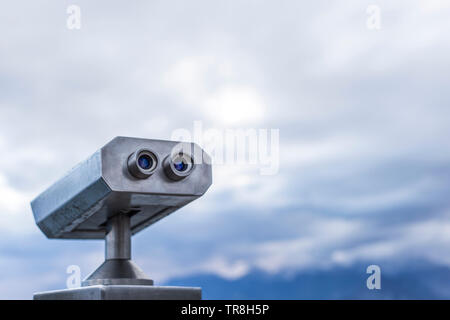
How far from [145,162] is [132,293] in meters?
0.69

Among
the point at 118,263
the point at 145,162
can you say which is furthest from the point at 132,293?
the point at 145,162

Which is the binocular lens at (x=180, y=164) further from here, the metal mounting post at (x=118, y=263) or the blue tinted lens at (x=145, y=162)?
the metal mounting post at (x=118, y=263)

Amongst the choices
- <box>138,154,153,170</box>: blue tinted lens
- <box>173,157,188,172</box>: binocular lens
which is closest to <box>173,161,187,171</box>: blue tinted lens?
<box>173,157,188,172</box>: binocular lens

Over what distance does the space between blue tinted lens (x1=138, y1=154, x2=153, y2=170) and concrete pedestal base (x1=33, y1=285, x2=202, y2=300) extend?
634mm

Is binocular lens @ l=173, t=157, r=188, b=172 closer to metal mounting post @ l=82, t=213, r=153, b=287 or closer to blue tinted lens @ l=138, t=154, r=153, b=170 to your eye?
blue tinted lens @ l=138, t=154, r=153, b=170

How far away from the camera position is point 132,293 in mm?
3232

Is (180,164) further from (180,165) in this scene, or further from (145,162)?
(145,162)

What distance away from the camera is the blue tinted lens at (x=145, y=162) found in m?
3.31

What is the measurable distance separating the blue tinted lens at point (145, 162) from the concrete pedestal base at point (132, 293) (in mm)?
634

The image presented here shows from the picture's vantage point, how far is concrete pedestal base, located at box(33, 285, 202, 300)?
3186 millimetres

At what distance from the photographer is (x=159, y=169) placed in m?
3.37

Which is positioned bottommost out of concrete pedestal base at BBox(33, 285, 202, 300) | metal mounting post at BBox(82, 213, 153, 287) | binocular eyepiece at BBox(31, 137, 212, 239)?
concrete pedestal base at BBox(33, 285, 202, 300)

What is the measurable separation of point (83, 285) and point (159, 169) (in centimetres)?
86
